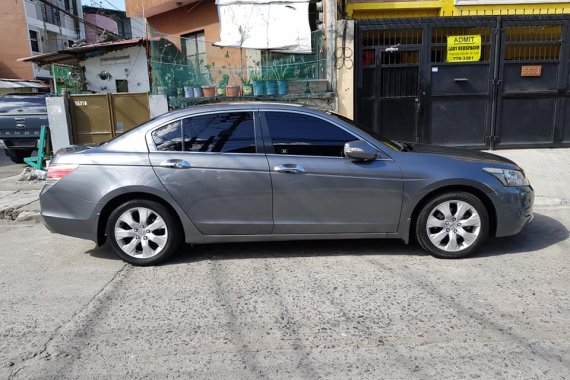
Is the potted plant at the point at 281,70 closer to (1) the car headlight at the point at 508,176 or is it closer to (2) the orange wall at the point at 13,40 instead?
(1) the car headlight at the point at 508,176

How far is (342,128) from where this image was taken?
488 centimetres

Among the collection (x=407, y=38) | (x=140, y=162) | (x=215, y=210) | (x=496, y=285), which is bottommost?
(x=496, y=285)

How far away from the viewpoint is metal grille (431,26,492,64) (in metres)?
10.1

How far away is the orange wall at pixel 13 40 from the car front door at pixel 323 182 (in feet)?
118

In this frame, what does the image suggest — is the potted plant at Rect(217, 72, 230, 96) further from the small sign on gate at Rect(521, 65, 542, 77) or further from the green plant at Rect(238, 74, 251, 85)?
the small sign on gate at Rect(521, 65, 542, 77)

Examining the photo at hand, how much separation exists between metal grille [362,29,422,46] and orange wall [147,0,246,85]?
296cm

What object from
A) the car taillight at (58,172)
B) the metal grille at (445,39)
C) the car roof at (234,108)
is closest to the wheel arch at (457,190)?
the car roof at (234,108)

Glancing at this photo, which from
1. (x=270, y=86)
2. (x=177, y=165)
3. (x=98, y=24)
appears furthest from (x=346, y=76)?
(x=98, y=24)

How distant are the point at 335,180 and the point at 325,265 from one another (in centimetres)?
85

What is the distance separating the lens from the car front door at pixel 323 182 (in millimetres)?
4730

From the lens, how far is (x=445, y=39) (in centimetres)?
1009

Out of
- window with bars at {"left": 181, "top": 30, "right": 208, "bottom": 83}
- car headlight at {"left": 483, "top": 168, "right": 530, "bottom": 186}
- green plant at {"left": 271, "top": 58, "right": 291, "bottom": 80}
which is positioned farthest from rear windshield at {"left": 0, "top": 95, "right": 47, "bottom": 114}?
car headlight at {"left": 483, "top": 168, "right": 530, "bottom": 186}

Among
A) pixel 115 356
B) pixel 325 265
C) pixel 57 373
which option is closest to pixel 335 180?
pixel 325 265

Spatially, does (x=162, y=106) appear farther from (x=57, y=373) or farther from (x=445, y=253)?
(x=57, y=373)
